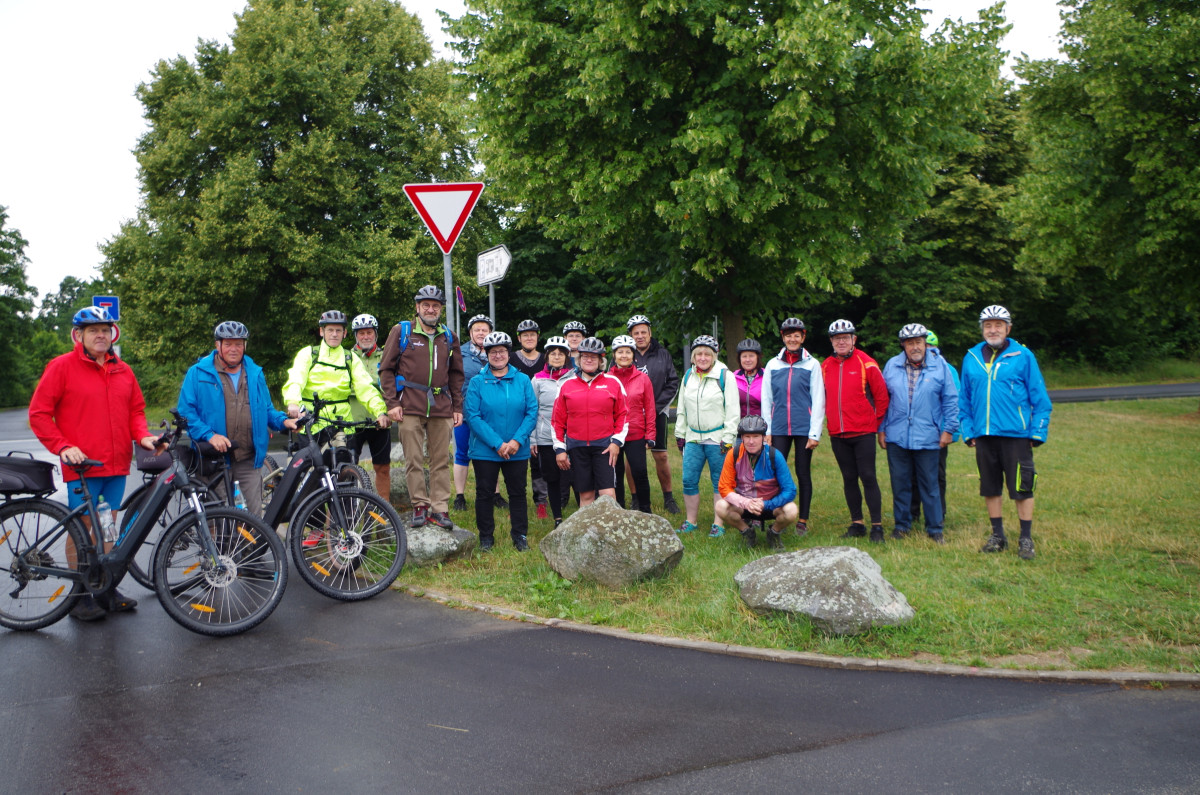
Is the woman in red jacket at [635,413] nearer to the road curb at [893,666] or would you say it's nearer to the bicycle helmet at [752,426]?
the bicycle helmet at [752,426]

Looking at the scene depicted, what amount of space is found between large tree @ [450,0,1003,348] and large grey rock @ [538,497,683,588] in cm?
682

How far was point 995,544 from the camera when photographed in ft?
24.6

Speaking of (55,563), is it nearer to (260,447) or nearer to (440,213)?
(260,447)

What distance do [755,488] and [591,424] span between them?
1566 millimetres

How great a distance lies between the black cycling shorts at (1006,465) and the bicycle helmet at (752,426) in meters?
1.84

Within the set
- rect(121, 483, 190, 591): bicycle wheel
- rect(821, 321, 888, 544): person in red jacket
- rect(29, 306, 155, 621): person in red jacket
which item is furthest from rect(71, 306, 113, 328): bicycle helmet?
rect(821, 321, 888, 544): person in red jacket

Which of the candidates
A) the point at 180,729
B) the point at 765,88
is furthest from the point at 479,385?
the point at 765,88

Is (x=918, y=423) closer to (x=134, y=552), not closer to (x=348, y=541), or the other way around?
(x=348, y=541)

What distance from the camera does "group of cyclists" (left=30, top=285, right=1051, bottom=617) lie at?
293 inches

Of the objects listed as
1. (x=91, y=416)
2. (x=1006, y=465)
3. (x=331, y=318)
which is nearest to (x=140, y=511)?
(x=91, y=416)

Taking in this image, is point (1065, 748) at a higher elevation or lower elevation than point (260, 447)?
lower

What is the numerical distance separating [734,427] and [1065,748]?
190 inches

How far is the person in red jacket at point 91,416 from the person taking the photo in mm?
5773

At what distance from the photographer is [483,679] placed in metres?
4.73
